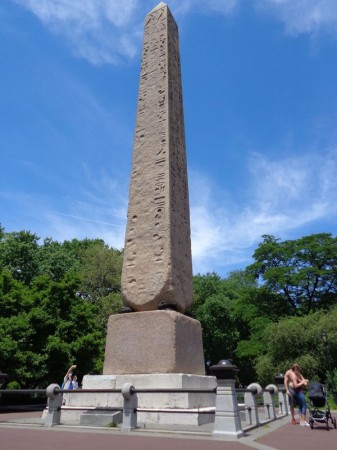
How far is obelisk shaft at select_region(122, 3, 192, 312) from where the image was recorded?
9617mm

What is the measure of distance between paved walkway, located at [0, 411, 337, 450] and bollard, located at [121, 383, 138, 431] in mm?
204

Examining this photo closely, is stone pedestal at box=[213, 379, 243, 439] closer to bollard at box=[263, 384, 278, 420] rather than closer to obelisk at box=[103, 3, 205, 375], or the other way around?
obelisk at box=[103, 3, 205, 375]

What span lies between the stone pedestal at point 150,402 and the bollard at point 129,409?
0.38 m

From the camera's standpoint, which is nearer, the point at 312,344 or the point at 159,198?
the point at 159,198

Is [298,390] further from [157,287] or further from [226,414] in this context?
[157,287]

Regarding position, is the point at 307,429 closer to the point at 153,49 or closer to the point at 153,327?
the point at 153,327

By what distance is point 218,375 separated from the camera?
7.26m

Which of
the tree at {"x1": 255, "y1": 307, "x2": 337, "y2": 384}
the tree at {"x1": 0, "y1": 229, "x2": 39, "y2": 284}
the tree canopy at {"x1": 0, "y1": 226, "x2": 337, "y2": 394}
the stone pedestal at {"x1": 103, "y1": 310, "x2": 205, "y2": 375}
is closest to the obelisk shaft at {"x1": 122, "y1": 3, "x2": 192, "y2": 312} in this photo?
the stone pedestal at {"x1": 103, "y1": 310, "x2": 205, "y2": 375}

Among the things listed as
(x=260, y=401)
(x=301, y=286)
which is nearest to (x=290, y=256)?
(x=301, y=286)

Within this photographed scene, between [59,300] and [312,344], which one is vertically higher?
[59,300]

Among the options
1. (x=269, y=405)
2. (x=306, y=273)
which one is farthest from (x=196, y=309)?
(x=269, y=405)

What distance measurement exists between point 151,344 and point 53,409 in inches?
93.7

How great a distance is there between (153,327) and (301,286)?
25296 mm

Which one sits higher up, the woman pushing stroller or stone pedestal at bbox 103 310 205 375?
stone pedestal at bbox 103 310 205 375
